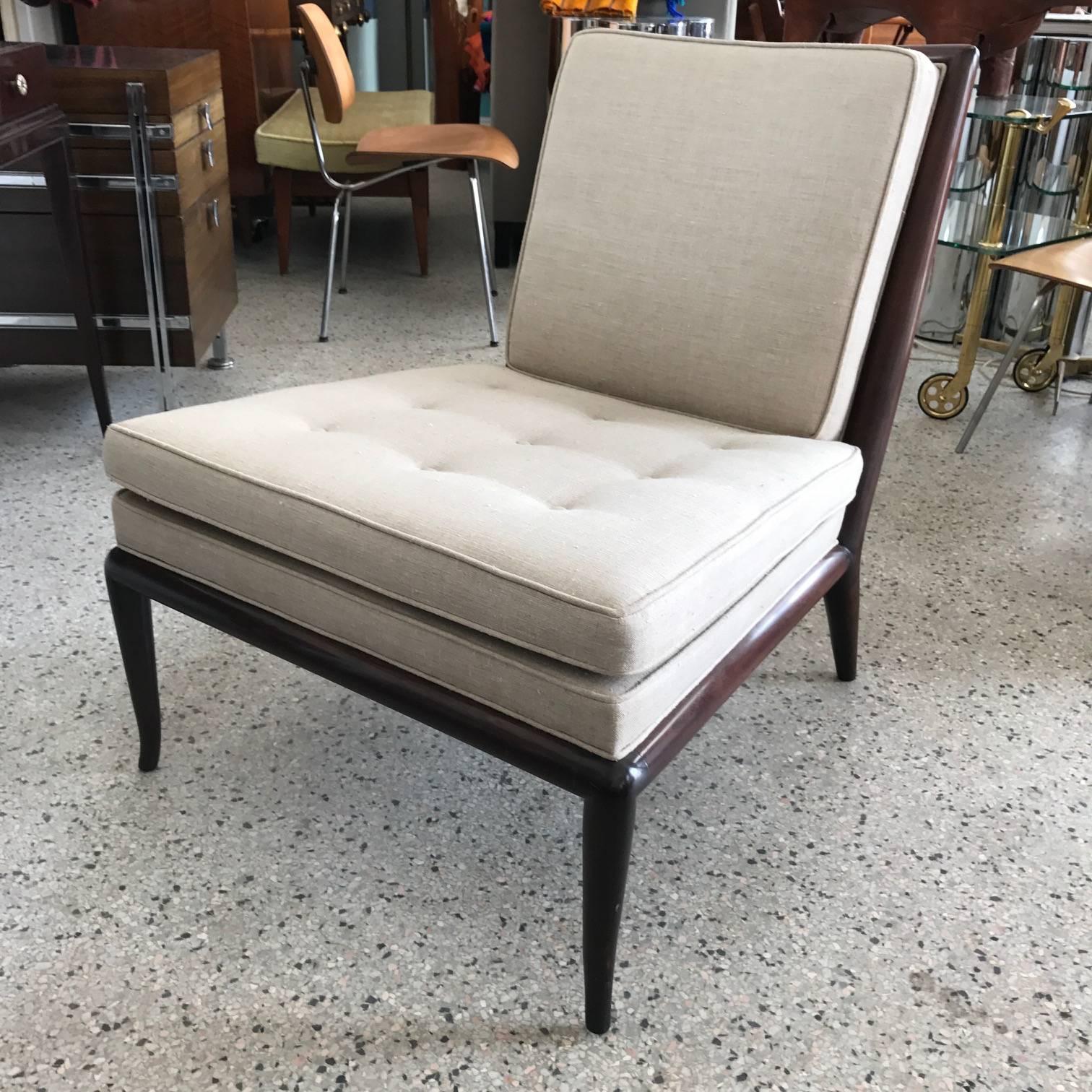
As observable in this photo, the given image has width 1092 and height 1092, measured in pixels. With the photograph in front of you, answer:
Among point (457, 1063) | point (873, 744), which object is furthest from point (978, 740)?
point (457, 1063)

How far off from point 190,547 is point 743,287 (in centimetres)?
66

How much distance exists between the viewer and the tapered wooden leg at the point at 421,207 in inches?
128

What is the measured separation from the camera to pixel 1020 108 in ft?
8.29

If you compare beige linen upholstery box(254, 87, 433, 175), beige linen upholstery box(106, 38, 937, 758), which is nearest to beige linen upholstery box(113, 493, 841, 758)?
beige linen upholstery box(106, 38, 937, 758)

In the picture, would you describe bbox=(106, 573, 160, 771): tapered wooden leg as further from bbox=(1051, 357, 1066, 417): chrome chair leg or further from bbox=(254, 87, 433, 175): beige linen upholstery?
bbox=(1051, 357, 1066, 417): chrome chair leg

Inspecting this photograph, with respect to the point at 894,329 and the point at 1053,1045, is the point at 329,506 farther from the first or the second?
the point at 1053,1045

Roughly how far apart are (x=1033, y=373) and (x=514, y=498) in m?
2.00

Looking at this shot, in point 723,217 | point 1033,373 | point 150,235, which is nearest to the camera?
point 723,217

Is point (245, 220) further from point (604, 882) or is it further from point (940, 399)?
point (604, 882)

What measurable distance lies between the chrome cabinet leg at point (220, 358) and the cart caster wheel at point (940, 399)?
61.7 inches

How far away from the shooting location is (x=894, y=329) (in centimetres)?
128

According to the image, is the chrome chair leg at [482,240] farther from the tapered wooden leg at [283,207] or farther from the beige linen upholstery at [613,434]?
the beige linen upholstery at [613,434]

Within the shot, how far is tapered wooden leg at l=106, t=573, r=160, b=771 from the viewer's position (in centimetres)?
120

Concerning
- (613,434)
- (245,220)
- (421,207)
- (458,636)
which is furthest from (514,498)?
(245,220)
